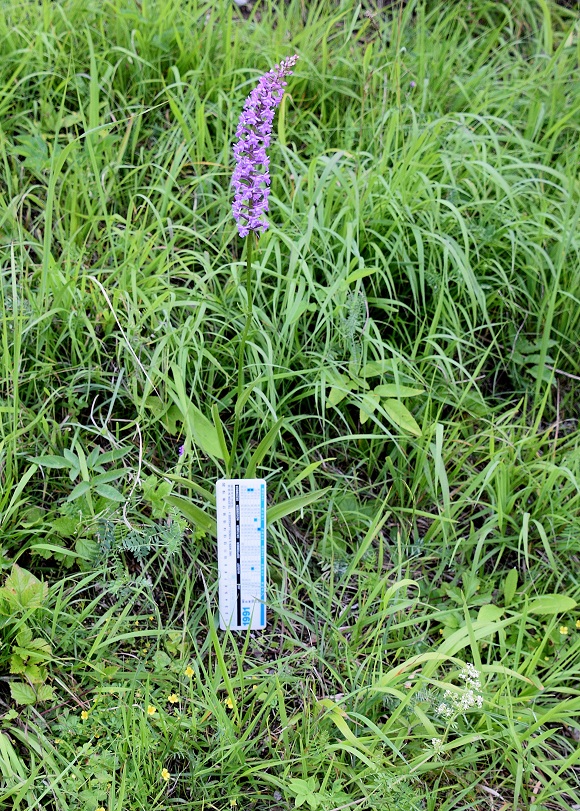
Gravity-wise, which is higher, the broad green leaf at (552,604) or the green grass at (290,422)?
the green grass at (290,422)

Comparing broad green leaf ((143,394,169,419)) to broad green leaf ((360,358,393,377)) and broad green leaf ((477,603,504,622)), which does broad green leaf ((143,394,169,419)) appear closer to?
broad green leaf ((360,358,393,377))

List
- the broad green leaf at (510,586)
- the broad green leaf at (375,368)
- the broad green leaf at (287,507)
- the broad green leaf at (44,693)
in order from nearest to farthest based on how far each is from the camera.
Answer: the broad green leaf at (44,693)
the broad green leaf at (287,507)
the broad green leaf at (510,586)
the broad green leaf at (375,368)

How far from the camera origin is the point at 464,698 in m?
1.59

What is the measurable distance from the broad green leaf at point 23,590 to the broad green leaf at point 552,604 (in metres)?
1.33

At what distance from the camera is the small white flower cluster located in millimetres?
1589

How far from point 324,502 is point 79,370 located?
85 cm

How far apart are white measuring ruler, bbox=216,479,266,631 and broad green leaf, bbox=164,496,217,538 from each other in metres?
0.06

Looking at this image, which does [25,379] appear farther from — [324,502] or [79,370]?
[324,502]

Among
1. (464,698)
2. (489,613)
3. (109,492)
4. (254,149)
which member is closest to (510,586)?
(489,613)

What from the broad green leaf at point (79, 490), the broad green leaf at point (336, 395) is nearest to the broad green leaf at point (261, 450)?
the broad green leaf at point (336, 395)

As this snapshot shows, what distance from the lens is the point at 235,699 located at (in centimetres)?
169

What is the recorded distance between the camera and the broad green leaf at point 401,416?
2115 mm

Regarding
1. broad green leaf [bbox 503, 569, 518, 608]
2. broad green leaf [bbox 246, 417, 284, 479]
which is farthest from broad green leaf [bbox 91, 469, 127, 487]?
broad green leaf [bbox 503, 569, 518, 608]

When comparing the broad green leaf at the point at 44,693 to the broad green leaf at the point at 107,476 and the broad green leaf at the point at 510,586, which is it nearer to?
the broad green leaf at the point at 107,476
